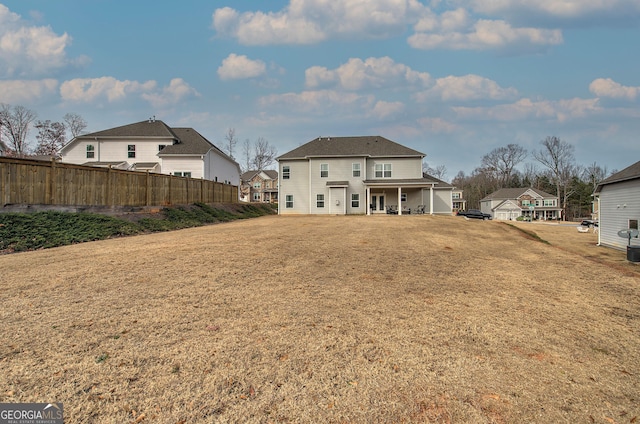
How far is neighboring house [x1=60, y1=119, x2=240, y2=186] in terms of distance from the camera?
2905 centimetres

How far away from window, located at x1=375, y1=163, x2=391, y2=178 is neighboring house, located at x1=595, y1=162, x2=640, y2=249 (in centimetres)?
1543

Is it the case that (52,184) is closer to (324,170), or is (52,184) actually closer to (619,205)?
(324,170)

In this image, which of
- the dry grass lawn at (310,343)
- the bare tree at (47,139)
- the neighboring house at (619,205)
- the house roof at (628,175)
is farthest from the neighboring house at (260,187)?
the dry grass lawn at (310,343)

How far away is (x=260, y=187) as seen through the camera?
241 ft

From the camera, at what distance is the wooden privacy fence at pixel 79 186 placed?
34.7 feet

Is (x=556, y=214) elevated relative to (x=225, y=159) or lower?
lower

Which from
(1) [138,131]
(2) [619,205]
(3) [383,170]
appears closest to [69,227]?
(1) [138,131]

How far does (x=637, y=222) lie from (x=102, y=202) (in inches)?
916

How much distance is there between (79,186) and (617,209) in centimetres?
2464

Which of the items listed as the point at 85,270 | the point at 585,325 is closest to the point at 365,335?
the point at 585,325

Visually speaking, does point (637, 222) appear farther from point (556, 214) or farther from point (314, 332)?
point (556, 214)

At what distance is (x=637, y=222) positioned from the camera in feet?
49.1

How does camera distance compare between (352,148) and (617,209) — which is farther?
(352,148)

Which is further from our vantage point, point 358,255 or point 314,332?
point 358,255
